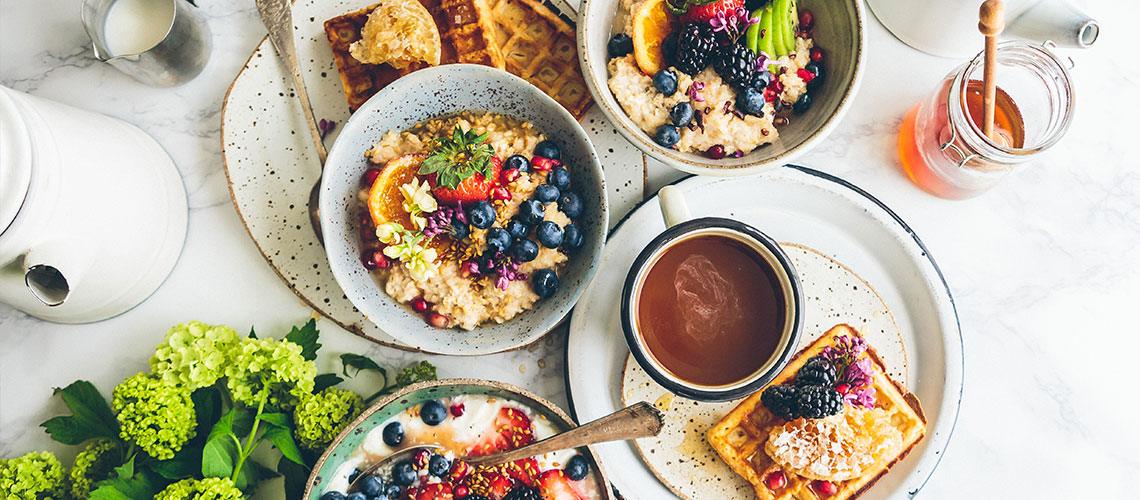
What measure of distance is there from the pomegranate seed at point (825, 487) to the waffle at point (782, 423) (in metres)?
0.01

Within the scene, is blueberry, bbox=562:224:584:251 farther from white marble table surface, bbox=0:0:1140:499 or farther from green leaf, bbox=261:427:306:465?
green leaf, bbox=261:427:306:465

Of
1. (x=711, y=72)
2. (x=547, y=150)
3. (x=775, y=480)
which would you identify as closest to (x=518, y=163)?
(x=547, y=150)

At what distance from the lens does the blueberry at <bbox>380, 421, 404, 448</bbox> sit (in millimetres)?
1874

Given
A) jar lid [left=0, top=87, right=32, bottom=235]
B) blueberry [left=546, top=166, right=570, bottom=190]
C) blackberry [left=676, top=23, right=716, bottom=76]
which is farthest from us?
blueberry [left=546, top=166, right=570, bottom=190]

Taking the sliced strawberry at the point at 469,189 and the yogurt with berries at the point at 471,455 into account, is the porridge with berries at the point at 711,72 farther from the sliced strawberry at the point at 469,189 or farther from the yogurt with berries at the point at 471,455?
the yogurt with berries at the point at 471,455

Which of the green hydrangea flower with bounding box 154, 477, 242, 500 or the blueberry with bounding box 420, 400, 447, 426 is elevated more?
the blueberry with bounding box 420, 400, 447, 426

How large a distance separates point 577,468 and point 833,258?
0.90m

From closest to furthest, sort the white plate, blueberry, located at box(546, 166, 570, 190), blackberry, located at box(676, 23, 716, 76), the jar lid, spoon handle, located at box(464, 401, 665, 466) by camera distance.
Answer: the jar lid, spoon handle, located at box(464, 401, 665, 466), blackberry, located at box(676, 23, 716, 76), blueberry, located at box(546, 166, 570, 190), the white plate

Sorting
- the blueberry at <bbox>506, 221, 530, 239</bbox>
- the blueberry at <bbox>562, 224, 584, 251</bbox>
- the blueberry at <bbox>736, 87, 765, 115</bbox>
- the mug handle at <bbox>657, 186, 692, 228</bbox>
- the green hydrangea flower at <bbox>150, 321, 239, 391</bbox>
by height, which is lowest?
the green hydrangea flower at <bbox>150, 321, 239, 391</bbox>

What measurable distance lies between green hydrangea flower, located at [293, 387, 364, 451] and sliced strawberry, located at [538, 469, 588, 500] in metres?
0.53

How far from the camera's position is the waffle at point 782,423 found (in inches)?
76.4

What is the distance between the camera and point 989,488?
2137mm

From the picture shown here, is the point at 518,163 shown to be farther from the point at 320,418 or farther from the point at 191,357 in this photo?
the point at 191,357

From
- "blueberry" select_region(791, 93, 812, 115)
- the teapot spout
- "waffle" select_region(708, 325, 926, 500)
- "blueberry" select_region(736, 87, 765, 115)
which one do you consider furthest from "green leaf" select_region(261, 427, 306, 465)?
the teapot spout
